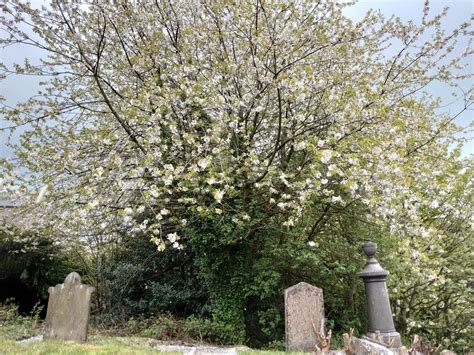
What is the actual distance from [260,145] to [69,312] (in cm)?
370

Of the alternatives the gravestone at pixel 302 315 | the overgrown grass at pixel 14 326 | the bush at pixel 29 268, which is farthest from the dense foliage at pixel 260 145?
the bush at pixel 29 268

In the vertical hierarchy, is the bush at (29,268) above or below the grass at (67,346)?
above

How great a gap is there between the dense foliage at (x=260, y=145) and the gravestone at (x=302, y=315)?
0.78 meters

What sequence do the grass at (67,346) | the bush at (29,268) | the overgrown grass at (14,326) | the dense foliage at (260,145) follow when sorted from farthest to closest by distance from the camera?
the bush at (29,268) → the overgrown grass at (14,326) → the dense foliage at (260,145) → the grass at (67,346)

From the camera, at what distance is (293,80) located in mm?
4219

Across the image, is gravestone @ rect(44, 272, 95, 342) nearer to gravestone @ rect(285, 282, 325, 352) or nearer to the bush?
gravestone @ rect(285, 282, 325, 352)

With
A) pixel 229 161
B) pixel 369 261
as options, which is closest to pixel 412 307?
pixel 369 261

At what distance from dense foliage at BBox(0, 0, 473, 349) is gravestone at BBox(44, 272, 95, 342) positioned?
994mm

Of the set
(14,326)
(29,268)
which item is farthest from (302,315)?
(29,268)

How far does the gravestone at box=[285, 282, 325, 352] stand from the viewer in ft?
15.0

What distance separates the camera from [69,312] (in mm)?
4719

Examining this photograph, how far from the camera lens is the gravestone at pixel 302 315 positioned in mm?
4574

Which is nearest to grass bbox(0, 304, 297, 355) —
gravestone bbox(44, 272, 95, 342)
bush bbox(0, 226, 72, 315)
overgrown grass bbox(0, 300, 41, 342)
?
overgrown grass bbox(0, 300, 41, 342)

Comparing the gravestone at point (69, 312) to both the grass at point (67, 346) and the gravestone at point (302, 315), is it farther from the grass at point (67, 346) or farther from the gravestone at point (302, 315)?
the gravestone at point (302, 315)
